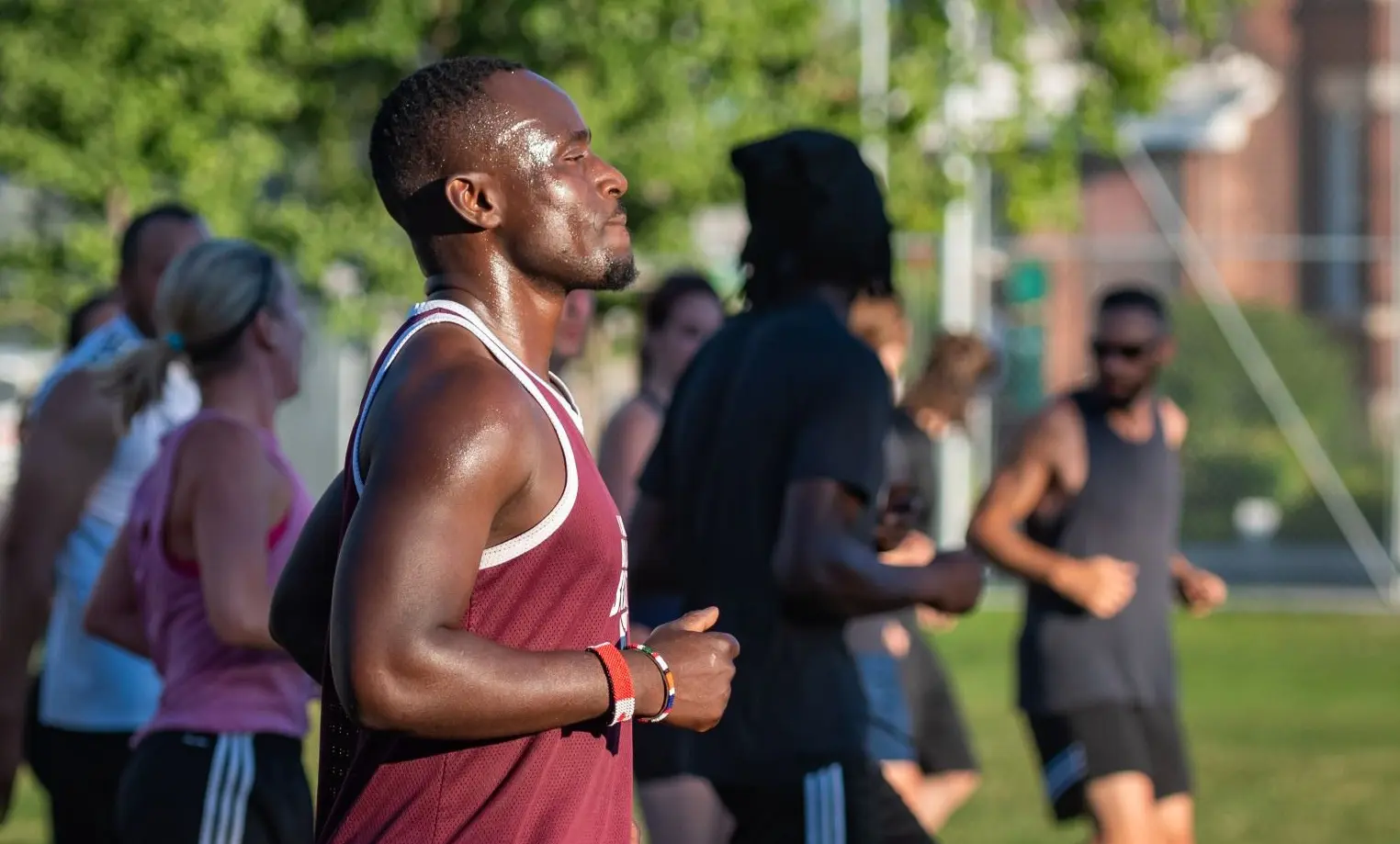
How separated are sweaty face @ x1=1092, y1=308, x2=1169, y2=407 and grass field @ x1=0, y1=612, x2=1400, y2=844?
94.1 inches

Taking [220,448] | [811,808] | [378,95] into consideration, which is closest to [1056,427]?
[811,808]

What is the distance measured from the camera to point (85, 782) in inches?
223

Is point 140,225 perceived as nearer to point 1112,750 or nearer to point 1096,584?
point 1096,584

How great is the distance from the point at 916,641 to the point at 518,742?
5.17 meters

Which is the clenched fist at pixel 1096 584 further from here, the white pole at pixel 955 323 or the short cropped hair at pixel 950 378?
the white pole at pixel 955 323

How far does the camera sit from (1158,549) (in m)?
7.64

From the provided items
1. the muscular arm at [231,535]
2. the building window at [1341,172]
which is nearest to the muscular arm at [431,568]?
the muscular arm at [231,535]

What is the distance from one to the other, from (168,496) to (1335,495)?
751 inches

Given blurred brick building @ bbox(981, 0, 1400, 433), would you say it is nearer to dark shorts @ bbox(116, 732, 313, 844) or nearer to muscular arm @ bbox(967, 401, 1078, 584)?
muscular arm @ bbox(967, 401, 1078, 584)

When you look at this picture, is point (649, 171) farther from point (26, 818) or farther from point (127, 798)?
point (127, 798)

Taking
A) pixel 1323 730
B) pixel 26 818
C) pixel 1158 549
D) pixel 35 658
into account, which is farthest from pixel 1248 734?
pixel 35 658

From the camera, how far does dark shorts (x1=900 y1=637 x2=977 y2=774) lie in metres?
7.99

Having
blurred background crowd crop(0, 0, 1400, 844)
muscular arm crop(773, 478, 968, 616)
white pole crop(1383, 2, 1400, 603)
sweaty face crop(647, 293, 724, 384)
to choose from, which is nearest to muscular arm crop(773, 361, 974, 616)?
muscular arm crop(773, 478, 968, 616)

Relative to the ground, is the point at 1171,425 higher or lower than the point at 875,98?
lower
